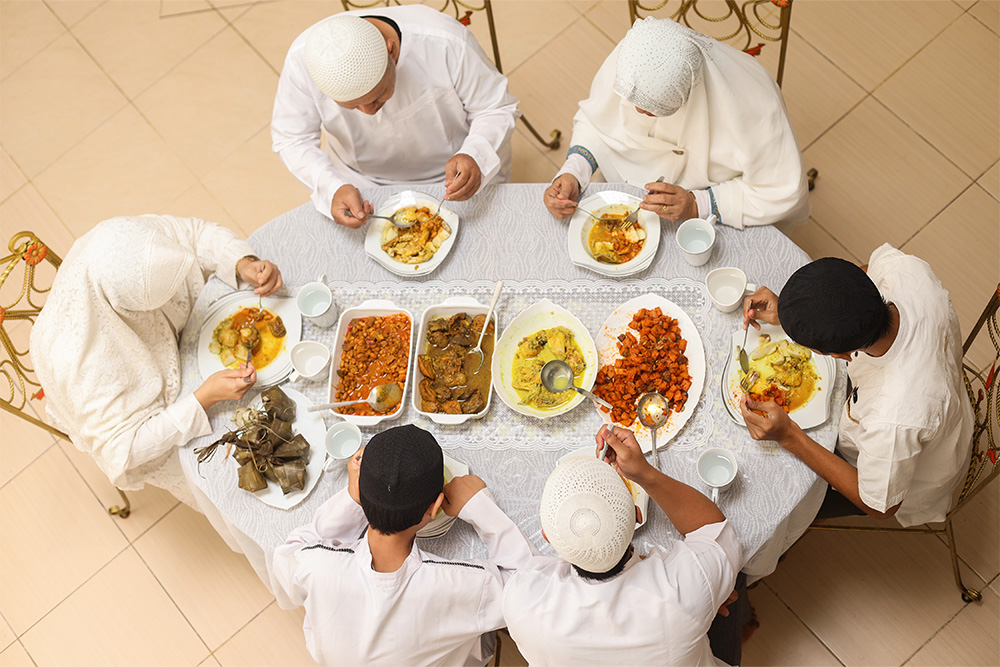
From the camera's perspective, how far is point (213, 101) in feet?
14.8

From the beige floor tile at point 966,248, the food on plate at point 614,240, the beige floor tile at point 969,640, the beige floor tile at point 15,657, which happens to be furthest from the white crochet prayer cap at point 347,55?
the beige floor tile at point 969,640

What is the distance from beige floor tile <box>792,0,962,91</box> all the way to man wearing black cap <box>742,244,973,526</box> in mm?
2247

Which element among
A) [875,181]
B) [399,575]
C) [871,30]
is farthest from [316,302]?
[871,30]

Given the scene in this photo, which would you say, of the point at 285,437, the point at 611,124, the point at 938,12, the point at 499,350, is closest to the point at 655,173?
the point at 611,124

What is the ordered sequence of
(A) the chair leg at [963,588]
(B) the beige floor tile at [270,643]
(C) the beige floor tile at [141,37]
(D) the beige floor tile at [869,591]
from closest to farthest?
(A) the chair leg at [963,588], (D) the beige floor tile at [869,591], (B) the beige floor tile at [270,643], (C) the beige floor tile at [141,37]

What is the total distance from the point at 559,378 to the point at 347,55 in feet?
4.18

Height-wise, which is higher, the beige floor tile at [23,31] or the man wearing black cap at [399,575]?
the beige floor tile at [23,31]

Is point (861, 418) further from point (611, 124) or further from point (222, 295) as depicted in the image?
point (222, 295)

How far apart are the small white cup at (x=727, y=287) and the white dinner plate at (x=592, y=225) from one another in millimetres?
215

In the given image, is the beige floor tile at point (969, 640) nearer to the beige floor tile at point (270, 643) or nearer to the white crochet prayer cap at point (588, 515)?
the white crochet prayer cap at point (588, 515)

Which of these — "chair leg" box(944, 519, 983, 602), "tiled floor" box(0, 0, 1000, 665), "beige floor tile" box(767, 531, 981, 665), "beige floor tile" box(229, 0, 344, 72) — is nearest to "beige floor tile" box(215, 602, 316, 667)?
"tiled floor" box(0, 0, 1000, 665)

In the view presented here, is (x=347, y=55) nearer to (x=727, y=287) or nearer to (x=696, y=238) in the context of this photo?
(x=696, y=238)

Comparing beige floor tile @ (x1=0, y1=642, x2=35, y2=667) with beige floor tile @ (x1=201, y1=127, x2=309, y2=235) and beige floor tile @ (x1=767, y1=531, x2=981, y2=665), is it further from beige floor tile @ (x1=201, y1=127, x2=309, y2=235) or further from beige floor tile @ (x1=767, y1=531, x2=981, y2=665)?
beige floor tile @ (x1=767, y1=531, x2=981, y2=665)

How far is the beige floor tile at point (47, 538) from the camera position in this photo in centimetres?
358
